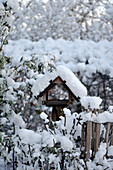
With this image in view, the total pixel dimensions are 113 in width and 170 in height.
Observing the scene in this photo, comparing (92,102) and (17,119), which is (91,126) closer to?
(92,102)

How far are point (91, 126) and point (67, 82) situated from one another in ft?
2.17

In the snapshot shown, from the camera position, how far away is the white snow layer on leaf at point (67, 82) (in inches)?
110

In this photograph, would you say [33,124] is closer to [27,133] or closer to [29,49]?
[29,49]

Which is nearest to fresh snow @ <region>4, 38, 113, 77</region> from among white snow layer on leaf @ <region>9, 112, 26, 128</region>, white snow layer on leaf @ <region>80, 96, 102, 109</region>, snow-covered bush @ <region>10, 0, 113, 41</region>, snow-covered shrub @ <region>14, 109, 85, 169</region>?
white snow layer on leaf @ <region>9, 112, 26, 128</region>

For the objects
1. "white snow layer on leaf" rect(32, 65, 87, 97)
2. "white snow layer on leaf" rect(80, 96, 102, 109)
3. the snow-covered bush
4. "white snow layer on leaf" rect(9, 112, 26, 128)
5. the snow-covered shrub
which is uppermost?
the snow-covered bush

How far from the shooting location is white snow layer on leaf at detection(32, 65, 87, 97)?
9.16ft

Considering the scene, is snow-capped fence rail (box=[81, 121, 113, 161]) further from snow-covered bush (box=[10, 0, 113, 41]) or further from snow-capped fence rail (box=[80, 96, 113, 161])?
snow-covered bush (box=[10, 0, 113, 41])

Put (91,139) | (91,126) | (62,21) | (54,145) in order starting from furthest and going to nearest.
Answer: (62,21), (91,139), (91,126), (54,145)

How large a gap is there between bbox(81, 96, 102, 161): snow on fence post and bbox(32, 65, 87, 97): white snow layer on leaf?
387 millimetres

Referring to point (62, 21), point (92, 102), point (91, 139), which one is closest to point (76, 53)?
point (91, 139)

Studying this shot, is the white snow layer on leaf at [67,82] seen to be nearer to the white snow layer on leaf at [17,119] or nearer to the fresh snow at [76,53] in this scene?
the white snow layer on leaf at [17,119]

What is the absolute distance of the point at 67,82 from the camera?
2850 mm

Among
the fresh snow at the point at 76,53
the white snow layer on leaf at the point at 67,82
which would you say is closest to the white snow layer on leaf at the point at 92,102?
the white snow layer on leaf at the point at 67,82

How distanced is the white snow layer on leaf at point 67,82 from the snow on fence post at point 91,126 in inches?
15.2
